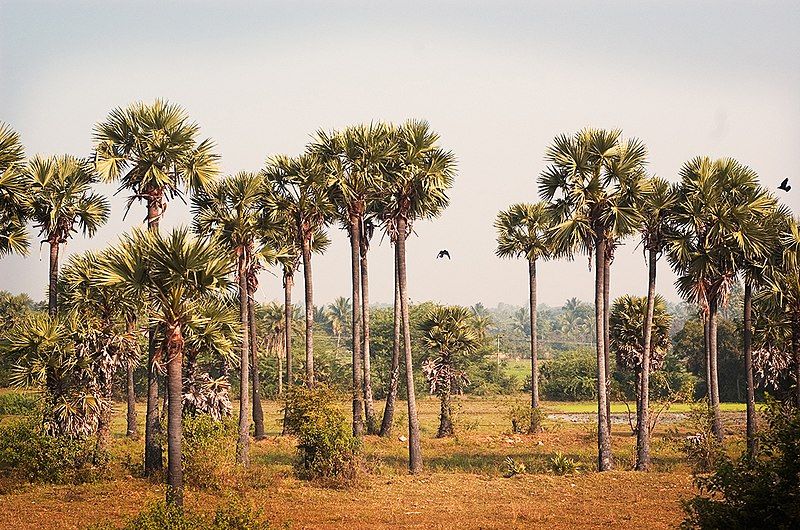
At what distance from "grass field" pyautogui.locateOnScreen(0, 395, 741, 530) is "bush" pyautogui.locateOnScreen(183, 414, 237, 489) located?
0.49 m

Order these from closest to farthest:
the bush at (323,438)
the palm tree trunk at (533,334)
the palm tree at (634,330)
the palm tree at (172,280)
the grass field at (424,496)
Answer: the palm tree at (172,280), the grass field at (424,496), the bush at (323,438), the palm tree at (634,330), the palm tree trunk at (533,334)

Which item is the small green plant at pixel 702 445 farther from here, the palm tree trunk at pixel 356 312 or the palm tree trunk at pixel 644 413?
the palm tree trunk at pixel 356 312

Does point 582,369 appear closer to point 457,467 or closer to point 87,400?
point 457,467

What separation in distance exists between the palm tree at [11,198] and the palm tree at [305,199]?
1012cm

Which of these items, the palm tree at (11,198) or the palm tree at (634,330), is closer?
the palm tree at (11,198)

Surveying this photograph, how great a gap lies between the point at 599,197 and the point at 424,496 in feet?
42.5

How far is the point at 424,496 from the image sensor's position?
80.2 feet

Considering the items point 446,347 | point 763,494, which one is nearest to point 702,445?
point 763,494

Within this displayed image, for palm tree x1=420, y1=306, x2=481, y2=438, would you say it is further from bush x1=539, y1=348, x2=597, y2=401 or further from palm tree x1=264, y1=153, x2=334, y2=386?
bush x1=539, y1=348, x2=597, y2=401

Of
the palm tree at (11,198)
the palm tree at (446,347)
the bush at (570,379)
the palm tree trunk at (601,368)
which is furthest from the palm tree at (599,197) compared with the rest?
the bush at (570,379)

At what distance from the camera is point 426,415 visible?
58.6 meters

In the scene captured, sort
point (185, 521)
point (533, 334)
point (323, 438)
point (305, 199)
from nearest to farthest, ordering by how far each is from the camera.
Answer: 1. point (185, 521)
2. point (323, 438)
3. point (305, 199)
4. point (533, 334)

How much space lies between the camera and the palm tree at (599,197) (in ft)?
93.7

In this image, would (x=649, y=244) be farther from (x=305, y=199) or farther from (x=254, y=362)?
(x=254, y=362)
